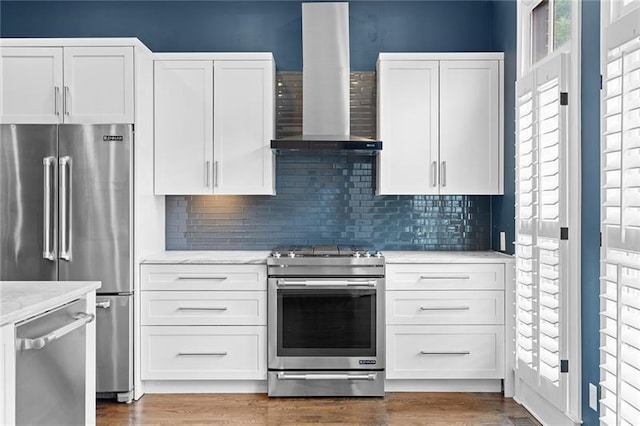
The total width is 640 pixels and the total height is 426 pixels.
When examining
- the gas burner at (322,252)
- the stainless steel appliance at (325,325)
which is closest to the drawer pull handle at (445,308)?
the stainless steel appliance at (325,325)

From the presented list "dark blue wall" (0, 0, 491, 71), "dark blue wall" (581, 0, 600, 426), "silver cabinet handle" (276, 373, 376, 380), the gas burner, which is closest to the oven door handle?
the gas burner

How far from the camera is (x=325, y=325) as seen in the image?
11.9 feet

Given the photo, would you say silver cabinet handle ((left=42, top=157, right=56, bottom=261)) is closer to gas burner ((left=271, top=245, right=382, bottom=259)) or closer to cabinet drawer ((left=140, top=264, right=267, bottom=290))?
cabinet drawer ((left=140, top=264, right=267, bottom=290))

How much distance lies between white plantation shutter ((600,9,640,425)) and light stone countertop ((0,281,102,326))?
2.06 meters

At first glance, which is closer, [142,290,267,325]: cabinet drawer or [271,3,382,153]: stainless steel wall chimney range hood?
[142,290,267,325]: cabinet drawer

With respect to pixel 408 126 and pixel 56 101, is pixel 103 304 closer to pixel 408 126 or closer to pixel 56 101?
pixel 56 101

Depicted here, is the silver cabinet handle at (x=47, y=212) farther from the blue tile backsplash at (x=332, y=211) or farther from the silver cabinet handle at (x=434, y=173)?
the silver cabinet handle at (x=434, y=173)

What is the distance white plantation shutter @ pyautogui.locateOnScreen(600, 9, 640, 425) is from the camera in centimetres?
207

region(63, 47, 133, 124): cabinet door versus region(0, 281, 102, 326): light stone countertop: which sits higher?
region(63, 47, 133, 124): cabinet door

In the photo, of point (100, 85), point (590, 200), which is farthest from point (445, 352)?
point (100, 85)

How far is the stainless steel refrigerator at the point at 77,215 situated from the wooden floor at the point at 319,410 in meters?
0.29

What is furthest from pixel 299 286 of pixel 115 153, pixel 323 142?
pixel 115 153

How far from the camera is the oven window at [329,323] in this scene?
3625mm

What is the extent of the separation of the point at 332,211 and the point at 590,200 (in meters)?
2.05
